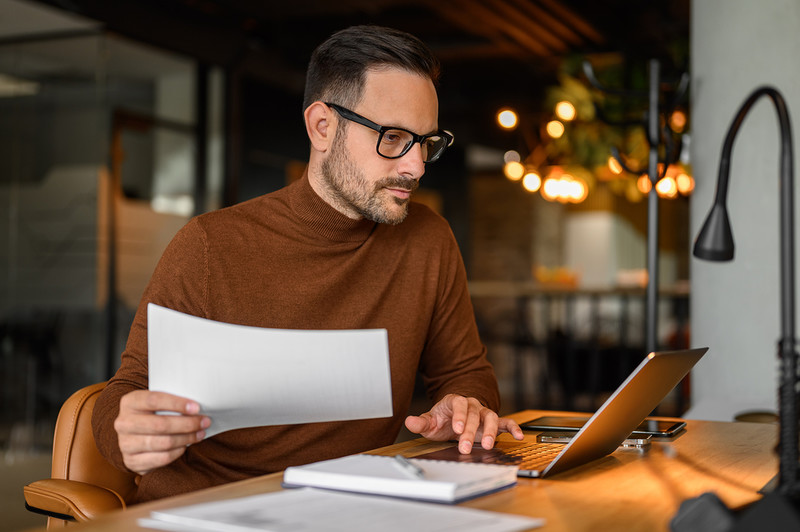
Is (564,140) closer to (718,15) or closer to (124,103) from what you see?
(124,103)

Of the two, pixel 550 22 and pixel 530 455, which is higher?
pixel 550 22

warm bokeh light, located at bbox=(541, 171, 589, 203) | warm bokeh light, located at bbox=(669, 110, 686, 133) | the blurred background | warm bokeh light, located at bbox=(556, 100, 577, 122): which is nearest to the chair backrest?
the blurred background

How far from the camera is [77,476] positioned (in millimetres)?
1501

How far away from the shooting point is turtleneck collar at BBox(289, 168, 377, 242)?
1.61m

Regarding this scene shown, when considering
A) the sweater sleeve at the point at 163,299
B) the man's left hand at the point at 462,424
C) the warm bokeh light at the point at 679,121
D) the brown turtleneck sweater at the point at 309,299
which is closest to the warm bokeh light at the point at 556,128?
the warm bokeh light at the point at 679,121

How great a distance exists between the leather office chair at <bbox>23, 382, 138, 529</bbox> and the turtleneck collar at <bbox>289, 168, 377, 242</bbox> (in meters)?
0.50

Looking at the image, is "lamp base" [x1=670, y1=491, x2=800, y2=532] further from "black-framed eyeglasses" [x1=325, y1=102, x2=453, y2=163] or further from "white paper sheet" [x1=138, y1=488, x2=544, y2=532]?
"black-framed eyeglasses" [x1=325, y1=102, x2=453, y2=163]

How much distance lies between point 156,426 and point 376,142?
2.40ft

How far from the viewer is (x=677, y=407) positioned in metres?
6.69

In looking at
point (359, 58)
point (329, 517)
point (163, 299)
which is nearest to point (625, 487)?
point (329, 517)

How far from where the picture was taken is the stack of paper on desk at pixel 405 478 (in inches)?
34.4

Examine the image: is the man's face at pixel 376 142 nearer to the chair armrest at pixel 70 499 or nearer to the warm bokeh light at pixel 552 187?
the chair armrest at pixel 70 499

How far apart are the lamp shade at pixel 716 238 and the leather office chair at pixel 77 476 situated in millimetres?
1003

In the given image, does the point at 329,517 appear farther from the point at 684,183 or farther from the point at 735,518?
the point at 684,183
